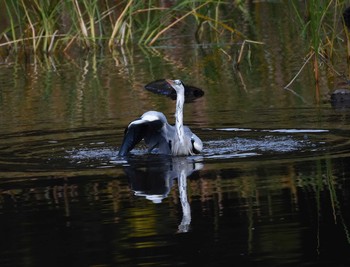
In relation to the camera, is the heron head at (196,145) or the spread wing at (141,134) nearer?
the heron head at (196,145)

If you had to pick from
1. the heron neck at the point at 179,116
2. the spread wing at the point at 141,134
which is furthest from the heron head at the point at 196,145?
the spread wing at the point at 141,134

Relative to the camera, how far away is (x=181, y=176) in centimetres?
842

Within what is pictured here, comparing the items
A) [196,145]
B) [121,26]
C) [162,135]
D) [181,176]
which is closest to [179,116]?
[162,135]

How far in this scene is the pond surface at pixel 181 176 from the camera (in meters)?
6.12

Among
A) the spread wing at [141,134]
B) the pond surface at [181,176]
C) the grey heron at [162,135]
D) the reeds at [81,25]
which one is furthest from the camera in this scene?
the reeds at [81,25]

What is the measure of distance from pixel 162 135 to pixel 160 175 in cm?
138

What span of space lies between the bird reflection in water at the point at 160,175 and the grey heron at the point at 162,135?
10 cm

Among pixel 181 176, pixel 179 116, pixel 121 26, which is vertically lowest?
pixel 181 176

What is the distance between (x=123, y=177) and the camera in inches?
333

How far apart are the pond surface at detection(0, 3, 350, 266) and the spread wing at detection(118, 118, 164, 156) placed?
14 centimetres

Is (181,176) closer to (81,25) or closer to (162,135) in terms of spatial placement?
(162,135)

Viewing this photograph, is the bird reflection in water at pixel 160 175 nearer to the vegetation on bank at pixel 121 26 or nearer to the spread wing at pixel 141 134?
the spread wing at pixel 141 134

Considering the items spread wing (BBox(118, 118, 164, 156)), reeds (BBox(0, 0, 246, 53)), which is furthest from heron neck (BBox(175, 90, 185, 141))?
reeds (BBox(0, 0, 246, 53))

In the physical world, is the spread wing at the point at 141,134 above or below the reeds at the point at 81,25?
below
